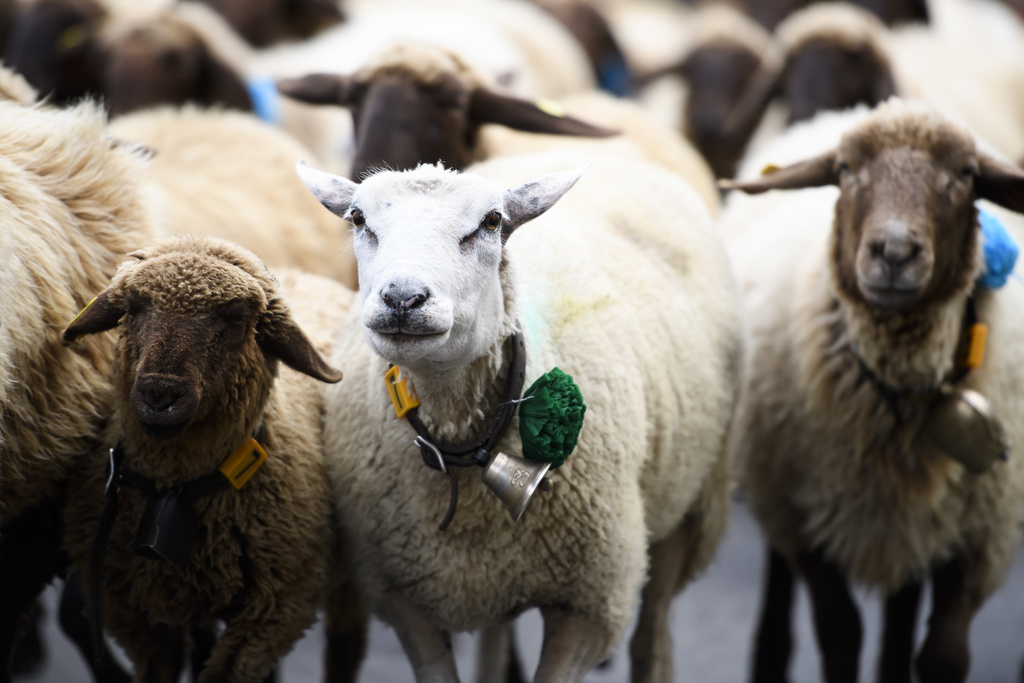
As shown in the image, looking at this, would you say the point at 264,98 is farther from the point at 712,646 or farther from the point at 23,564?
the point at 712,646

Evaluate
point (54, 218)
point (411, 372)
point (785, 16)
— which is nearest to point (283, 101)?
point (54, 218)

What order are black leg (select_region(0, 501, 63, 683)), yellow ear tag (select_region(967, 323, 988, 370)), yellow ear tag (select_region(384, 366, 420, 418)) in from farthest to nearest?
yellow ear tag (select_region(967, 323, 988, 370))
black leg (select_region(0, 501, 63, 683))
yellow ear tag (select_region(384, 366, 420, 418))

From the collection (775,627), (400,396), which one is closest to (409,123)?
(400,396)

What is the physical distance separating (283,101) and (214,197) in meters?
2.53

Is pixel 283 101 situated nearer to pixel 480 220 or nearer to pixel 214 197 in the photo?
pixel 214 197

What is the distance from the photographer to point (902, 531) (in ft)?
11.8

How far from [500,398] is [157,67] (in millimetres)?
3493

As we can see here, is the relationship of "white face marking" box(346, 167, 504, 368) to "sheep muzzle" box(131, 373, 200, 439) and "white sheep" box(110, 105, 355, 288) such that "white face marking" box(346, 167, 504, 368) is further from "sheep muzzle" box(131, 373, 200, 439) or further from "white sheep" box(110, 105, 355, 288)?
"white sheep" box(110, 105, 355, 288)

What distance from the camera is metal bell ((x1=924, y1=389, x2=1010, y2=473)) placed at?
3.38 meters

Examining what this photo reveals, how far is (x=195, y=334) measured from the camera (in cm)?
251

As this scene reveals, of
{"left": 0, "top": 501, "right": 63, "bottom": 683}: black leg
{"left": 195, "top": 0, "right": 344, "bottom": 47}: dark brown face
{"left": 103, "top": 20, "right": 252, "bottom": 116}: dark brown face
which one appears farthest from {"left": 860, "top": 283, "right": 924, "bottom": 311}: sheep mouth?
{"left": 195, "top": 0, "right": 344, "bottom": 47}: dark brown face

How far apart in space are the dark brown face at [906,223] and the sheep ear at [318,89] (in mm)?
1980

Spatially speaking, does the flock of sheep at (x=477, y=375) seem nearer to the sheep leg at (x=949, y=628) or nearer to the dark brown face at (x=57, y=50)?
the sheep leg at (x=949, y=628)

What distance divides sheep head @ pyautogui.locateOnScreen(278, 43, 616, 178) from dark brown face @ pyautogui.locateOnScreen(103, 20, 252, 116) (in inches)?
57.9
